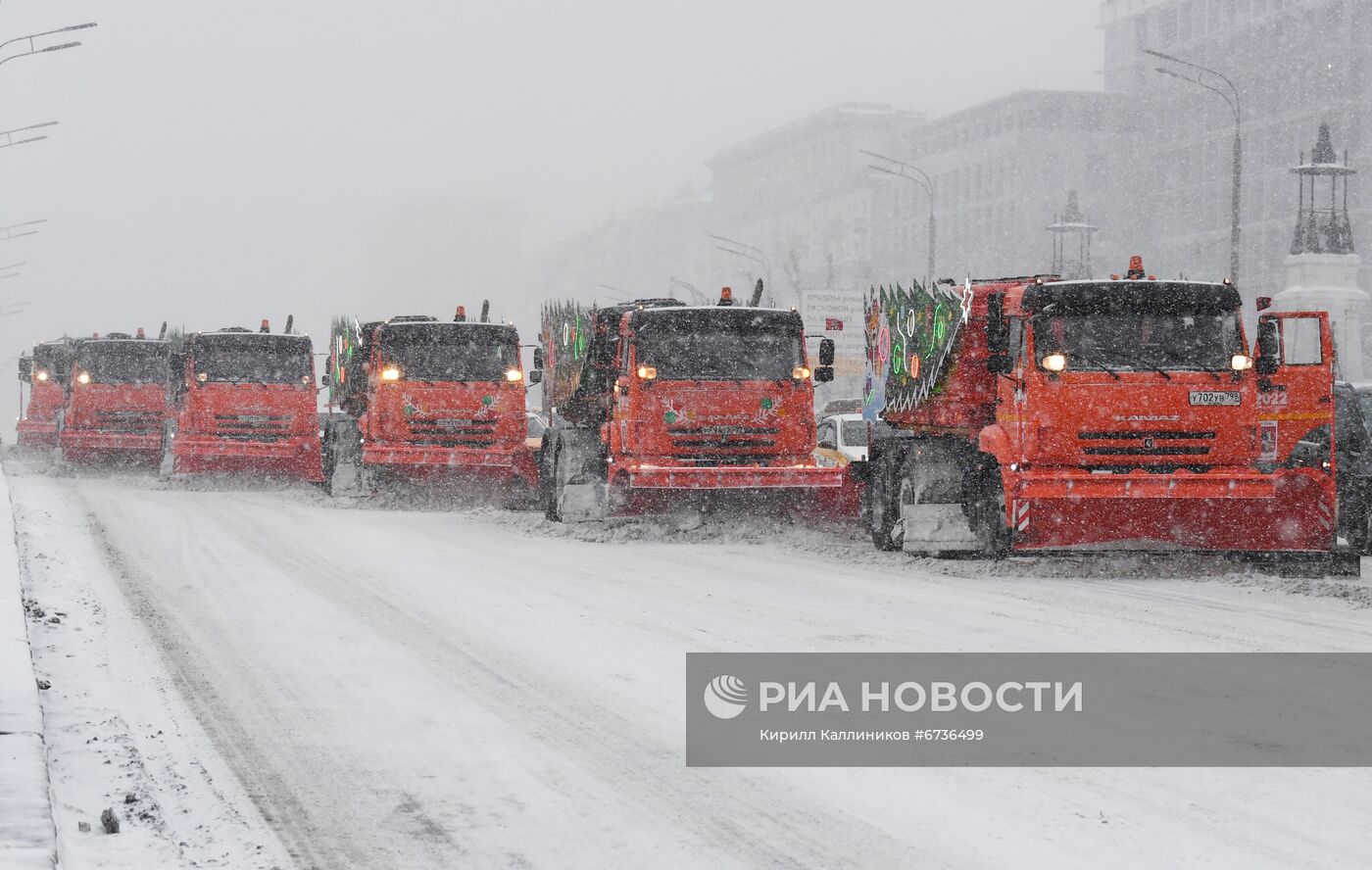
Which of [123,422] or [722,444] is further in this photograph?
[123,422]

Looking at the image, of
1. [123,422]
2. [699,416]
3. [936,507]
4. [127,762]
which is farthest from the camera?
[123,422]

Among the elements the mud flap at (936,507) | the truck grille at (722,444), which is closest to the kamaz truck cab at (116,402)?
the truck grille at (722,444)

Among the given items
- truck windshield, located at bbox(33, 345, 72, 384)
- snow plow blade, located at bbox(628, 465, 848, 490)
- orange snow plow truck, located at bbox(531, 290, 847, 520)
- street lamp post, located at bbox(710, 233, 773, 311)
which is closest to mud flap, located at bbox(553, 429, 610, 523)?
orange snow plow truck, located at bbox(531, 290, 847, 520)

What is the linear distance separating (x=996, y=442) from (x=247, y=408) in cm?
1668

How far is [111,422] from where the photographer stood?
3334 centimetres

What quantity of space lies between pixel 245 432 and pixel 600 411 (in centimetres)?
996

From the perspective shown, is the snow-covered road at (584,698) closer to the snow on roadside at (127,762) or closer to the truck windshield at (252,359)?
the snow on roadside at (127,762)

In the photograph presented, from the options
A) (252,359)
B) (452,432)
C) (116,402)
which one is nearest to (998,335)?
(452,432)

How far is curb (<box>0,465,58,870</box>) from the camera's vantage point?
5.11 meters

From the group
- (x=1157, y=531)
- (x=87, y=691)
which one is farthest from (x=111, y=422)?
(x=87, y=691)

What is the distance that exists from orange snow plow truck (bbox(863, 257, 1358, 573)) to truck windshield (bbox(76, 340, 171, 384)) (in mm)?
20791

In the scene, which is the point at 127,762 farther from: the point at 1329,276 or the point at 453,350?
the point at 1329,276

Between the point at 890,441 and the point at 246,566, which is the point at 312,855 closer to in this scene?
the point at 246,566

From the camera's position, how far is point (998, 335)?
614 inches
